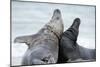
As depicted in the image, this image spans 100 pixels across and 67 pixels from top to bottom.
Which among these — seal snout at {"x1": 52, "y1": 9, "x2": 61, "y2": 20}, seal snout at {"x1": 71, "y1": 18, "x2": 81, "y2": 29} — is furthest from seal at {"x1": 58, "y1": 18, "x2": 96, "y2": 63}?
seal snout at {"x1": 52, "y1": 9, "x2": 61, "y2": 20}

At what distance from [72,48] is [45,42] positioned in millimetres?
421

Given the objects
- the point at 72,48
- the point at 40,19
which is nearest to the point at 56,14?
the point at 40,19

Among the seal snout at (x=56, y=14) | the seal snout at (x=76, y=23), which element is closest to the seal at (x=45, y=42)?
the seal snout at (x=56, y=14)

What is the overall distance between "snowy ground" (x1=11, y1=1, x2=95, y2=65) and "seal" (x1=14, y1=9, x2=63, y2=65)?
0.06 meters

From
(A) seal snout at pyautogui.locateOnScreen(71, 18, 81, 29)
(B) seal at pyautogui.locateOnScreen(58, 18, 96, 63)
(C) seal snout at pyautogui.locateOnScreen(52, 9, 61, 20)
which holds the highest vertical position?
(C) seal snout at pyautogui.locateOnScreen(52, 9, 61, 20)

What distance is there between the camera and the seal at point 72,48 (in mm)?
2762

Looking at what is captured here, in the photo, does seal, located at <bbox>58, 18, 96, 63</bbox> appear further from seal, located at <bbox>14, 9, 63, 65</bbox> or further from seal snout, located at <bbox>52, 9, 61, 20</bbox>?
seal snout, located at <bbox>52, 9, 61, 20</bbox>

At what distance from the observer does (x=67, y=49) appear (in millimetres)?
2781

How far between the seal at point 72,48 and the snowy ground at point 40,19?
0.21 feet

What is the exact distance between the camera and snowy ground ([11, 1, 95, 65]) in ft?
8.32

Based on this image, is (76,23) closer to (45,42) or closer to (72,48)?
Answer: (72,48)

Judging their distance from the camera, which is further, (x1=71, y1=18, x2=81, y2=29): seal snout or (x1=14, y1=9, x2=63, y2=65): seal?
(x1=71, y1=18, x2=81, y2=29): seal snout

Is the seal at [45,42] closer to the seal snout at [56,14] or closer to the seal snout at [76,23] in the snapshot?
the seal snout at [56,14]

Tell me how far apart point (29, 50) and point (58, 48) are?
417 millimetres
